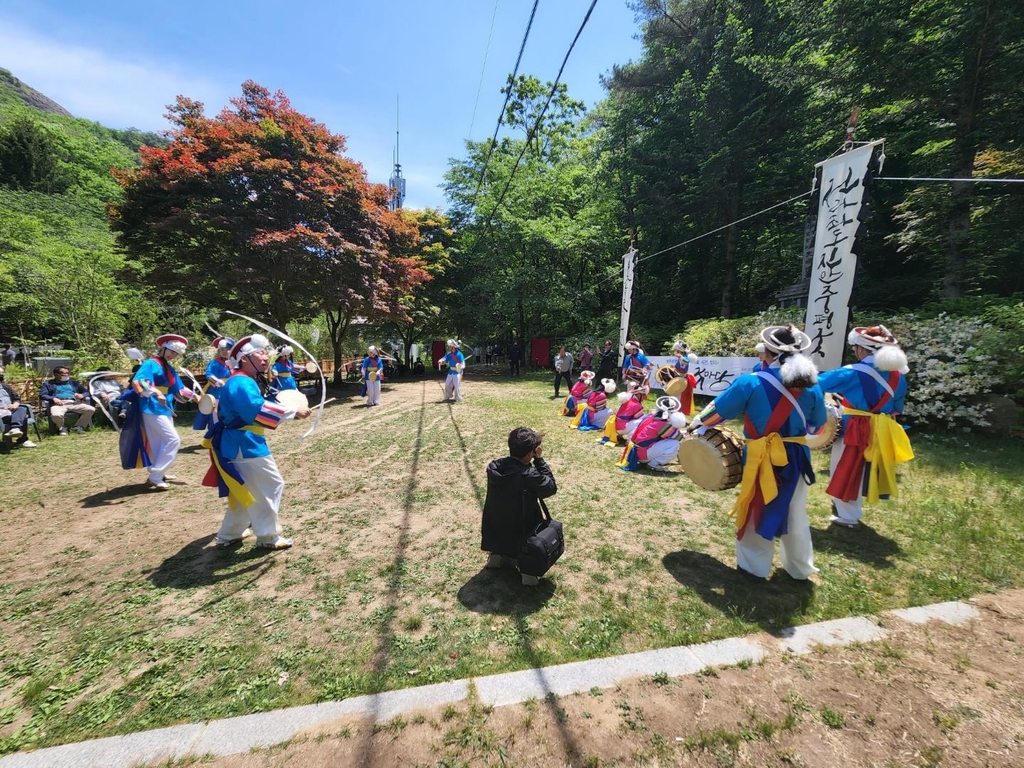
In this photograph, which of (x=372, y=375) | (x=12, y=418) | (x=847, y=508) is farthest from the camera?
(x=372, y=375)

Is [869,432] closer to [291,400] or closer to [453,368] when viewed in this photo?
[291,400]

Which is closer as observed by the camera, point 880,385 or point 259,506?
point 259,506

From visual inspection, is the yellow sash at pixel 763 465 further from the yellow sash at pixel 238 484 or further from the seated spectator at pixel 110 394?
the seated spectator at pixel 110 394

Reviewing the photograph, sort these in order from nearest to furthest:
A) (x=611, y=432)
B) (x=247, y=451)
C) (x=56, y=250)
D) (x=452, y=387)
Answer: (x=247, y=451), (x=611, y=432), (x=452, y=387), (x=56, y=250)

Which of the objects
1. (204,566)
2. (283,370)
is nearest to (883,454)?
(204,566)

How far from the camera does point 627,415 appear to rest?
24.4 ft

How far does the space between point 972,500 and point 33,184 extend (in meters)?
53.5

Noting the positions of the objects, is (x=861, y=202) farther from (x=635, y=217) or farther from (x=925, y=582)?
(x=635, y=217)

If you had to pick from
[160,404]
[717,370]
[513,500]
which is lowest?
[513,500]

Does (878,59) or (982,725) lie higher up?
(878,59)

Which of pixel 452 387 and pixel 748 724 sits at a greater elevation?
pixel 452 387

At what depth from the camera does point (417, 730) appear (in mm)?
2076

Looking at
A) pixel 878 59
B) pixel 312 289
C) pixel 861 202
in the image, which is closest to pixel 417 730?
pixel 861 202

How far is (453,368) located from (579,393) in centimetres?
435
